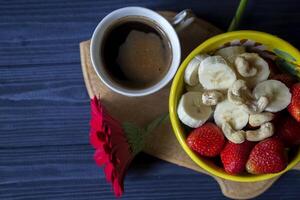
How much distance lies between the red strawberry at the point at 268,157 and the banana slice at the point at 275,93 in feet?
0.14

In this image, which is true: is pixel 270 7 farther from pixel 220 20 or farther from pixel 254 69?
pixel 254 69

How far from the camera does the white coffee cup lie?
66cm

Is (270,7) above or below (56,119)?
above

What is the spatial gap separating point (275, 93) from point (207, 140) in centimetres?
10

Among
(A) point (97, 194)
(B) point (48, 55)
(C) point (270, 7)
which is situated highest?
(C) point (270, 7)

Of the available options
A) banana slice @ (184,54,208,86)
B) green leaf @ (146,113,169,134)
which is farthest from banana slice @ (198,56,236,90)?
green leaf @ (146,113,169,134)

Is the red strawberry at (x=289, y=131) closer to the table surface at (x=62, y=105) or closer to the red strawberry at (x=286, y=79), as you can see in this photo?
the red strawberry at (x=286, y=79)

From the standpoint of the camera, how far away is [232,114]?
0.61 m

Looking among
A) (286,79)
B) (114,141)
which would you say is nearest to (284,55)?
(286,79)

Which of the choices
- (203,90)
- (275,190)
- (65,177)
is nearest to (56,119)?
(65,177)

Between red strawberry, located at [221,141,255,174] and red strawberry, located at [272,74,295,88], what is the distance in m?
0.09

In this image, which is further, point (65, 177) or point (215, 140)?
point (65, 177)

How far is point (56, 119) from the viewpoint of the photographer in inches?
30.4

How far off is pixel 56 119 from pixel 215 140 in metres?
0.27
